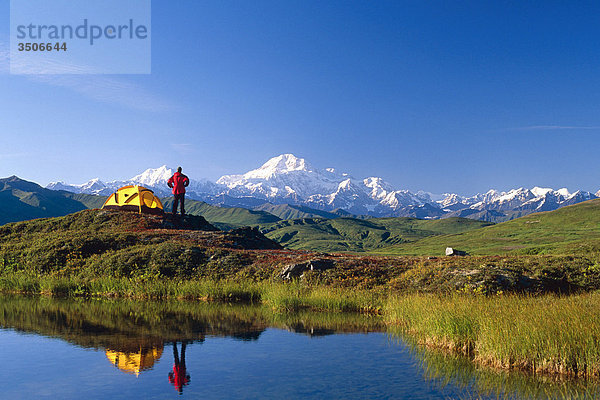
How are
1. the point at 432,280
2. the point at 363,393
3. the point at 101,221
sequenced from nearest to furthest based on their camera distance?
the point at 363,393 → the point at 432,280 → the point at 101,221

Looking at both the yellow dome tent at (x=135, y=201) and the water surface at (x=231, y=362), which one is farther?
the yellow dome tent at (x=135, y=201)

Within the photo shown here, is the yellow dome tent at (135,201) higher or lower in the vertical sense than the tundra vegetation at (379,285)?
higher

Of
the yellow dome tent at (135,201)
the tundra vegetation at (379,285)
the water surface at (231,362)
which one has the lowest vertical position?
the water surface at (231,362)

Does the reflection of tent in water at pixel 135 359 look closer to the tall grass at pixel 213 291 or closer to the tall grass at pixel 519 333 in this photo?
the tall grass at pixel 519 333

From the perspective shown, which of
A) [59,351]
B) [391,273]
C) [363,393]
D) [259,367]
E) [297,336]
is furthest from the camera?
[391,273]

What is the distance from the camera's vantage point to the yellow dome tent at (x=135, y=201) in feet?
209

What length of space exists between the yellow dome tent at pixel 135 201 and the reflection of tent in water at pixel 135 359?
48.1m

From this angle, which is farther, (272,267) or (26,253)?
(26,253)

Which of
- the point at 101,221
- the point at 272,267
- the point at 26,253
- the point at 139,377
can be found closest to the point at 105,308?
the point at 272,267

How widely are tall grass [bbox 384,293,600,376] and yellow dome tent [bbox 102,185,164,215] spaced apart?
50910mm

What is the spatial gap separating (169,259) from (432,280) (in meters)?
20.9

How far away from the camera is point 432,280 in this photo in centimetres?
2997

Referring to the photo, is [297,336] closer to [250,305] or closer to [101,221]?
[250,305]

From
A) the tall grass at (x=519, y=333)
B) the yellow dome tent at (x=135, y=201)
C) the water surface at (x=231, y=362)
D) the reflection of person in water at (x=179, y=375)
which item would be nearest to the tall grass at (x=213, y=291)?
the water surface at (x=231, y=362)
